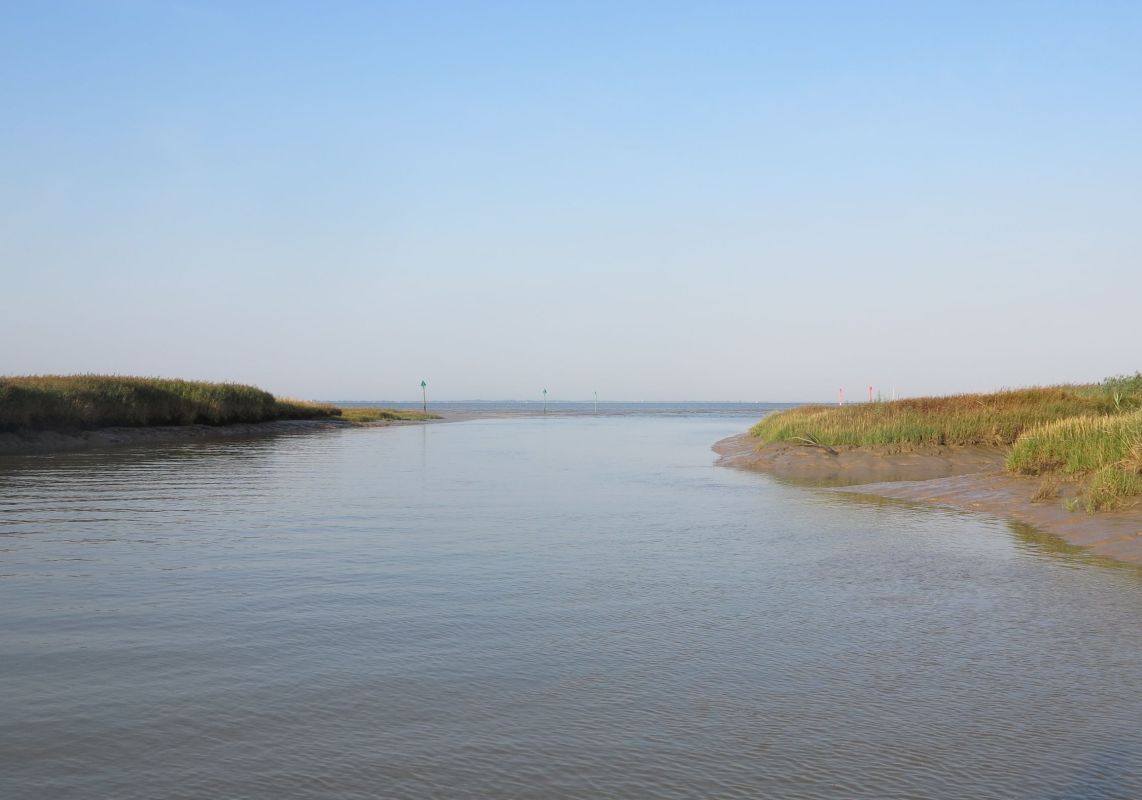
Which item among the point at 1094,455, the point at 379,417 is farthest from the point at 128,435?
the point at 379,417

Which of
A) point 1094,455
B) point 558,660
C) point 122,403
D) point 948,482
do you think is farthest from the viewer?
point 122,403

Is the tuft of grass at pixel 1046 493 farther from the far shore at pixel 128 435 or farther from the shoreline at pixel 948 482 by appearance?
the far shore at pixel 128 435

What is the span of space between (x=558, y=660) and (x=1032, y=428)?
15612 mm

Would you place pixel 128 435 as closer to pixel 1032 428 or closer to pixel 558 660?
pixel 1032 428

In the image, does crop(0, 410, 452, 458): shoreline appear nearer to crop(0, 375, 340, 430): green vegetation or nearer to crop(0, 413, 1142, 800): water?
crop(0, 375, 340, 430): green vegetation

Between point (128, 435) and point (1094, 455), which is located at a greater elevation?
point (128, 435)

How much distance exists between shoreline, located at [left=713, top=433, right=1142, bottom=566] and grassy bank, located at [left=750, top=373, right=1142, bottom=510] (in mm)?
516

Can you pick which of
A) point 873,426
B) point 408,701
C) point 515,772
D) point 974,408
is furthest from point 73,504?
point 974,408

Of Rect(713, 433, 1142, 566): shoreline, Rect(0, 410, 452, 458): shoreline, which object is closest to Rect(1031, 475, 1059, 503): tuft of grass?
Rect(713, 433, 1142, 566): shoreline

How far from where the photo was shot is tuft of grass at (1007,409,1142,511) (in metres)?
12.7

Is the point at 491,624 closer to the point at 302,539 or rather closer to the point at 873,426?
the point at 302,539

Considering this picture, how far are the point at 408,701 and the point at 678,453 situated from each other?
26.9 meters

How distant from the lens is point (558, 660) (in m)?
6.18

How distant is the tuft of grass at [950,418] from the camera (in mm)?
25016
